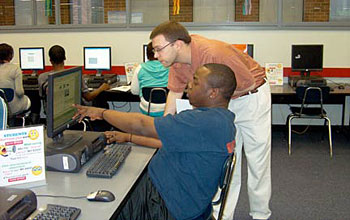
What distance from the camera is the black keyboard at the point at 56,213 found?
4.42 feet

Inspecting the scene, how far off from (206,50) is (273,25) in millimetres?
3317

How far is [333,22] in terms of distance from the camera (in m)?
5.22

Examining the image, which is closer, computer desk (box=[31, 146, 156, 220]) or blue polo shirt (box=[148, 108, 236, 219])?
computer desk (box=[31, 146, 156, 220])

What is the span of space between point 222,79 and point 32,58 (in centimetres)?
449

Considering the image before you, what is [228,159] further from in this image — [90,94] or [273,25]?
[273,25]

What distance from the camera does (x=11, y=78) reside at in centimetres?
446

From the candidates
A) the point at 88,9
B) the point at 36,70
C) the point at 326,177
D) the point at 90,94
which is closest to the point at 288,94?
the point at 326,177

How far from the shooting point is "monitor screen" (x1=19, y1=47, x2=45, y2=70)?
219 inches

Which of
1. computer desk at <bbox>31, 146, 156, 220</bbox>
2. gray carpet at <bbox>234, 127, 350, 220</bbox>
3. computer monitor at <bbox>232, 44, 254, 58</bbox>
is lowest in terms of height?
gray carpet at <bbox>234, 127, 350, 220</bbox>

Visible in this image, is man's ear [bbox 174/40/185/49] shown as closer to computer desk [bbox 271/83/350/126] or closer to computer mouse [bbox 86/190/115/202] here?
computer mouse [bbox 86/190/115/202]

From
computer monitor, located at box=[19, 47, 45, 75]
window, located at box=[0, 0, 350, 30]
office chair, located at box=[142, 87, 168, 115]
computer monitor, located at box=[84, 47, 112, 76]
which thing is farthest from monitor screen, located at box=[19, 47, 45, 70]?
office chair, located at box=[142, 87, 168, 115]

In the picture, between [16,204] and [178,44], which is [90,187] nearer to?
[16,204]

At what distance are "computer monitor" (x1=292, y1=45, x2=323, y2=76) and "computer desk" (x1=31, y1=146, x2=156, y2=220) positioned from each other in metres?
3.54

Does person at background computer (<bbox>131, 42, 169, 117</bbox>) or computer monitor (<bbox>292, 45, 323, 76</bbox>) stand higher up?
computer monitor (<bbox>292, 45, 323, 76</bbox>)
